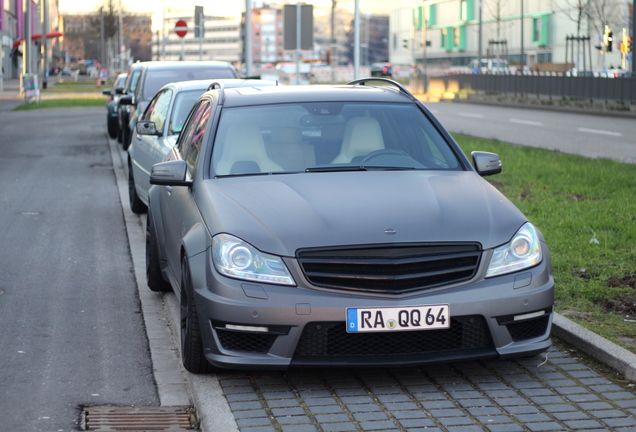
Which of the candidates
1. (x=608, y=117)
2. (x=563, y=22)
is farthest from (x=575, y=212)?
(x=563, y=22)

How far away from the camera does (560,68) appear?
79375 millimetres

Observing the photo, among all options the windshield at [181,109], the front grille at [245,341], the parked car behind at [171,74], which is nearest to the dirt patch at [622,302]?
the front grille at [245,341]

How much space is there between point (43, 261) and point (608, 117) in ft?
82.0

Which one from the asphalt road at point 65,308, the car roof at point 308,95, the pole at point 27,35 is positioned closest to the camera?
the asphalt road at point 65,308

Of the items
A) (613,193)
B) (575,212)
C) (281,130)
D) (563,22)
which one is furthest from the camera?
(563,22)

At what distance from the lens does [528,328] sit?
502cm

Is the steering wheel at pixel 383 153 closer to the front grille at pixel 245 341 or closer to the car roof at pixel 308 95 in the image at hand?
the car roof at pixel 308 95

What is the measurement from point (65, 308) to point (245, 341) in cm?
263

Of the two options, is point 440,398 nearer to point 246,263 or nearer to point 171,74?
point 246,263

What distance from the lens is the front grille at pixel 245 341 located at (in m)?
4.82

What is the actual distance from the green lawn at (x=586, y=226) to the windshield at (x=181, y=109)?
3786 mm

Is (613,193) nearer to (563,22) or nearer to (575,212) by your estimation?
(575,212)

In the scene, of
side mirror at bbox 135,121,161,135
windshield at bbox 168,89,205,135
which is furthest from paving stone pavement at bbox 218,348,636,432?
windshield at bbox 168,89,205,135

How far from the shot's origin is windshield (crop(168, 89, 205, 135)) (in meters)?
10.3
